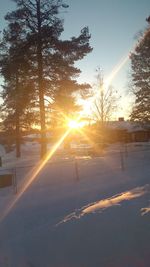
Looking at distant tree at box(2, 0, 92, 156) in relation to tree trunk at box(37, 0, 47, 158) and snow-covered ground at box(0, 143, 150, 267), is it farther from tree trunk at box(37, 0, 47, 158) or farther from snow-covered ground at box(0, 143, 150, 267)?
snow-covered ground at box(0, 143, 150, 267)

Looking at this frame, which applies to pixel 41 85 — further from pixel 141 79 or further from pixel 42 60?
pixel 141 79

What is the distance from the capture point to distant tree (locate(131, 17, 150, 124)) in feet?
93.9

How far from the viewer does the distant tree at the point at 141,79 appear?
28625 mm

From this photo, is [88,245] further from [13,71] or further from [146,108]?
[146,108]

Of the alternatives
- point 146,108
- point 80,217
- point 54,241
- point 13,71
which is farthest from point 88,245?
point 146,108

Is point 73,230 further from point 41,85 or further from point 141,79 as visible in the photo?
point 141,79

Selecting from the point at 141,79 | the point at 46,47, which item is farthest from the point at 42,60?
the point at 141,79

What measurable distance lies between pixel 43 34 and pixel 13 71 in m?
3.41

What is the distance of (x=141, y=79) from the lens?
2942 centimetres

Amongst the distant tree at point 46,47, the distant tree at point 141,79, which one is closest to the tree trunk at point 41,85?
the distant tree at point 46,47

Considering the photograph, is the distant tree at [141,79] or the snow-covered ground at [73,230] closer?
the snow-covered ground at [73,230]

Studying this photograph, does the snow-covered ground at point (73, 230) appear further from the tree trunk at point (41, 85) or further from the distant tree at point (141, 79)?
the distant tree at point (141, 79)

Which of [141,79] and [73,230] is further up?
[141,79]

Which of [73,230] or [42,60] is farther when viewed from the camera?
[42,60]
